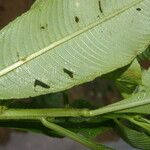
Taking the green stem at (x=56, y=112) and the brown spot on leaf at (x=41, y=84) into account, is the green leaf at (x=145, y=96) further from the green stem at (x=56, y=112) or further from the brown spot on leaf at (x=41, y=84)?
the brown spot on leaf at (x=41, y=84)

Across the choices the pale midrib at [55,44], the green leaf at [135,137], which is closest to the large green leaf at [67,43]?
the pale midrib at [55,44]

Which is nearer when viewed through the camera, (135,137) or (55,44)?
(55,44)

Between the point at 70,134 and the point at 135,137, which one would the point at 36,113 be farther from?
the point at 135,137

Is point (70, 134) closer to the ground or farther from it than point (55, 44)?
closer to the ground

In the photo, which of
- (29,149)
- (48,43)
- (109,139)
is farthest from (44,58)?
(109,139)

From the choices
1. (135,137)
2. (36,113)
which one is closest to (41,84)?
(36,113)

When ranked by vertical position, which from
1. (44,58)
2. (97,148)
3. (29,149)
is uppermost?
(29,149)

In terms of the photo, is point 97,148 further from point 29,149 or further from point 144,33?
point 29,149
